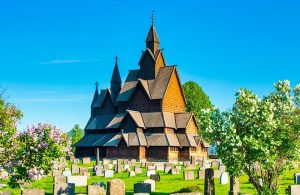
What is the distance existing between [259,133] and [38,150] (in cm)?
906

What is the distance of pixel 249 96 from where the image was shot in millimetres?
18672

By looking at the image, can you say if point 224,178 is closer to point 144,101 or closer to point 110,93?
point 144,101

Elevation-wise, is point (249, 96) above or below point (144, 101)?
below

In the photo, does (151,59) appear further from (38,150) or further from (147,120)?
(38,150)

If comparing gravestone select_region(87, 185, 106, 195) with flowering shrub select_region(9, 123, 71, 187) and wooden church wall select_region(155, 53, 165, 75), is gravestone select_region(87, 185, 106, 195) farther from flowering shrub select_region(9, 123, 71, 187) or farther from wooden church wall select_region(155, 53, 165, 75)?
wooden church wall select_region(155, 53, 165, 75)

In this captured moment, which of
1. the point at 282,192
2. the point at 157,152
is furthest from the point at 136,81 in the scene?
the point at 282,192

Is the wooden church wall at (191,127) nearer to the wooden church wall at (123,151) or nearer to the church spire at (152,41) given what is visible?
the wooden church wall at (123,151)

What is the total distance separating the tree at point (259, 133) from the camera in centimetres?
1767

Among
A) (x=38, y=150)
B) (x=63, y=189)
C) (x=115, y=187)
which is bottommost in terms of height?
(x=63, y=189)

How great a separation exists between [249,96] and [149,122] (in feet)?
169

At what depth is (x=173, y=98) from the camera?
73.9 metres

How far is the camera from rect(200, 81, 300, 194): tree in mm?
17672

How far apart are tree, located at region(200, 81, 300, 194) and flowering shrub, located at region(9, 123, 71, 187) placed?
6.32 meters

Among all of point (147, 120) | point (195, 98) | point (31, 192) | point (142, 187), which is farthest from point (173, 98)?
point (31, 192)
